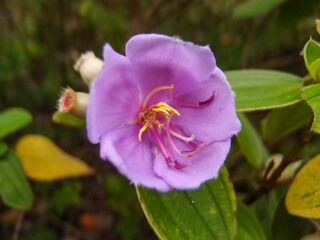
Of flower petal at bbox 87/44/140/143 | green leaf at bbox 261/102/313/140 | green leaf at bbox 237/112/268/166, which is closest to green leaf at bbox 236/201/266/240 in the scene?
green leaf at bbox 237/112/268/166

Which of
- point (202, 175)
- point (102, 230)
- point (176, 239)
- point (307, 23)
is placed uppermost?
point (202, 175)

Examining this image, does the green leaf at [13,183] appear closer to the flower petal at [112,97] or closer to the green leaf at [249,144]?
the flower petal at [112,97]

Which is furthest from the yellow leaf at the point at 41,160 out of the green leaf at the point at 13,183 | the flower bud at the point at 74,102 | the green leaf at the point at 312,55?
the green leaf at the point at 312,55

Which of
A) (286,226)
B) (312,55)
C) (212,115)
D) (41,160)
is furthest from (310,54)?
(41,160)

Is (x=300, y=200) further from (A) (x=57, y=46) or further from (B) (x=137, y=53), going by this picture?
(A) (x=57, y=46)

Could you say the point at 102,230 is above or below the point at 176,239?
below

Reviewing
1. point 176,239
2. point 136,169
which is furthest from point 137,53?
point 176,239

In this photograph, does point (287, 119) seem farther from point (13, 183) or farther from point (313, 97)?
point (13, 183)
